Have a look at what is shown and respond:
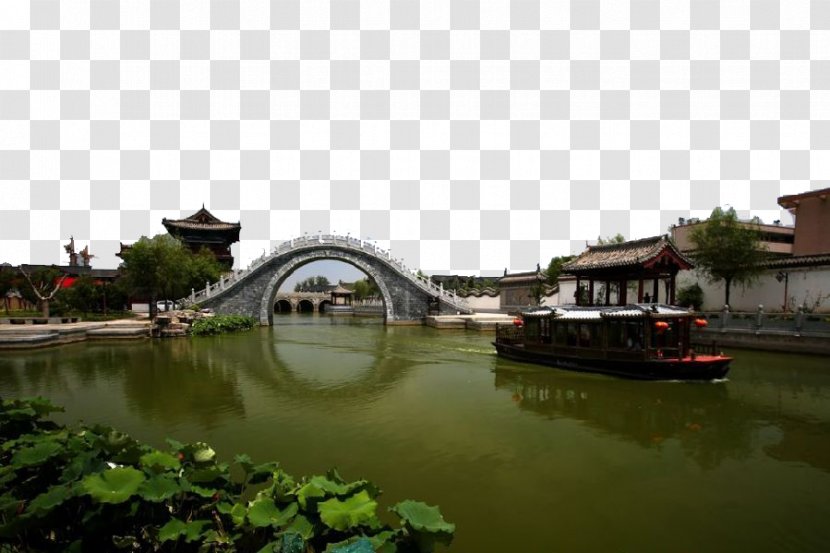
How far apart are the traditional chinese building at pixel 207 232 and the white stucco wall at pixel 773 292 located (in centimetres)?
3527

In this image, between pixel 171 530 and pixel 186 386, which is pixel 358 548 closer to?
pixel 171 530

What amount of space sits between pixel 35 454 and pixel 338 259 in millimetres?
27136

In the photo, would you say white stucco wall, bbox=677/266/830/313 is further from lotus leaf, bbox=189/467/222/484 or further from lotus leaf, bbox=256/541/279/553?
lotus leaf, bbox=189/467/222/484

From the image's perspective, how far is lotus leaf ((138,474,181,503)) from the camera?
9.93 feet

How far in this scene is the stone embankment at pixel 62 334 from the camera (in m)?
16.0

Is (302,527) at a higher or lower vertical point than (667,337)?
lower

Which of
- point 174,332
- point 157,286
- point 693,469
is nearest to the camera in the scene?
point 693,469

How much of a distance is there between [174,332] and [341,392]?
46.6 ft

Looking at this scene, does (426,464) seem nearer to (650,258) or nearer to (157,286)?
(650,258)

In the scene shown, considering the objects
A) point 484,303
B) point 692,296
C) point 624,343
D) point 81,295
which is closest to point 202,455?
point 624,343

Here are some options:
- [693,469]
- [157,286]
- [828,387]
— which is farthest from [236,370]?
[828,387]

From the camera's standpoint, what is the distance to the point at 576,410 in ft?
28.1

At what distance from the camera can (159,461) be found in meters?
3.47

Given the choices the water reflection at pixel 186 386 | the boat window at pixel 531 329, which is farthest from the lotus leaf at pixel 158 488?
the boat window at pixel 531 329
